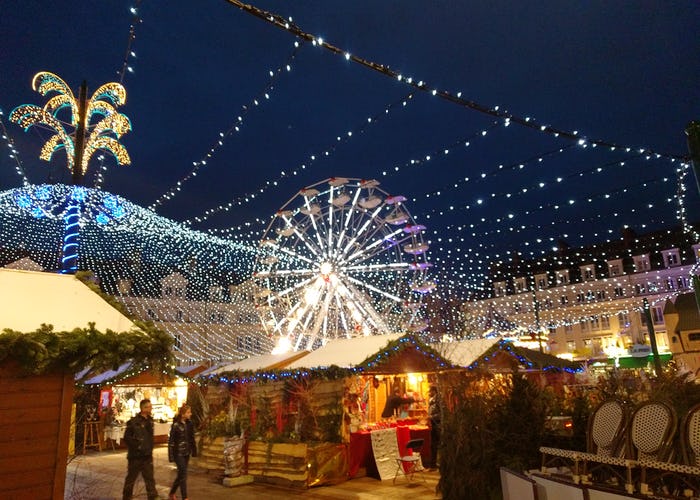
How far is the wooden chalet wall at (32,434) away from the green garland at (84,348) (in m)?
0.16

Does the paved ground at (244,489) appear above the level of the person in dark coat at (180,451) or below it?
below

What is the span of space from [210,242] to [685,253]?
39.2m

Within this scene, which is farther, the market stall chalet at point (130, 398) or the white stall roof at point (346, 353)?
the market stall chalet at point (130, 398)

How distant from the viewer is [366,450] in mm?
10844

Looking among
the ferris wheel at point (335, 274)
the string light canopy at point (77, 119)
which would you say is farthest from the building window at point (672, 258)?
the string light canopy at point (77, 119)

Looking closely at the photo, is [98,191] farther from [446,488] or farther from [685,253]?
[685,253]

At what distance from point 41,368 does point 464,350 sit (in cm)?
1144

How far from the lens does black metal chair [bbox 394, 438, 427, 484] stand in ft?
32.9

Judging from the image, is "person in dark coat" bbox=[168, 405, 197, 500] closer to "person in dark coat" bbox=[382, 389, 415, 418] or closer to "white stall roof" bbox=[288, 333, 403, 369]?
"white stall roof" bbox=[288, 333, 403, 369]

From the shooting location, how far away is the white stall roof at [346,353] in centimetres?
1154

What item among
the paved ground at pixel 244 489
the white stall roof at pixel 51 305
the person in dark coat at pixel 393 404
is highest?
the white stall roof at pixel 51 305

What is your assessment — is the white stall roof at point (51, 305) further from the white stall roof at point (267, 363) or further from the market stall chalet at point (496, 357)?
A: the market stall chalet at point (496, 357)

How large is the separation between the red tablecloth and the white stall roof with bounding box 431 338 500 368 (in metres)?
2.67

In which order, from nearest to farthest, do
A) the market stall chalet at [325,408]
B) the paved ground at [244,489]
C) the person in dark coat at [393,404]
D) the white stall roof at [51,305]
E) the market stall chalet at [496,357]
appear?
the white stall roof at [51,305], the paved ground at [244,489], the market stall chalet at [325,408], the person in dark coat at [393,404], the market stall chalet at [496,357]
